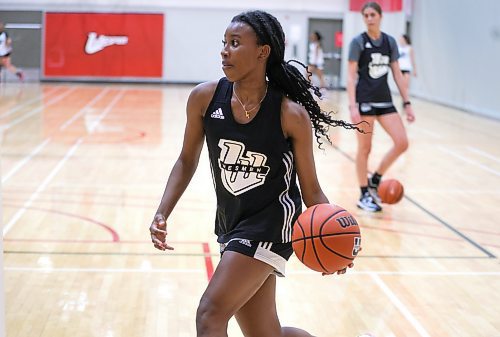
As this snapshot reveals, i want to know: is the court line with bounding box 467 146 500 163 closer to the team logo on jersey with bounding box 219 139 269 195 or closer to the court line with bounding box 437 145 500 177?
the court line with bounding box 437 145 500 177

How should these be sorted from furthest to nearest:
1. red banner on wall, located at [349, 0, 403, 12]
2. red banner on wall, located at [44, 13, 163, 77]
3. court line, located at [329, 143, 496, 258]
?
red banner on wall, located at [44, 13, 163, 77], red banner on wall, located at [349, 0, 403, 12], court line, located at [329, 143, 496, 258]

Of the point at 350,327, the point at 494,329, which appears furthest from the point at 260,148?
the point at 494,329

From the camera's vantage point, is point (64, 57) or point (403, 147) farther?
point (64, 57)

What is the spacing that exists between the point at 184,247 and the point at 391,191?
267 cm

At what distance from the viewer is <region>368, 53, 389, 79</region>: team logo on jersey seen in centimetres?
865

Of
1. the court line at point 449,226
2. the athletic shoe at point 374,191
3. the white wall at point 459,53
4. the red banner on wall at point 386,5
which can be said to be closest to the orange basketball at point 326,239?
the court line at point 449,226

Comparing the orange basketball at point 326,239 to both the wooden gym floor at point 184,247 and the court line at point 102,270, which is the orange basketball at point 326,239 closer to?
the wooden gym floor at point 184,247

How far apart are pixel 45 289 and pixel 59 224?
208 centimetres

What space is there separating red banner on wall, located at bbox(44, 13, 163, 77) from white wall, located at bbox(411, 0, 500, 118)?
28.1 feet

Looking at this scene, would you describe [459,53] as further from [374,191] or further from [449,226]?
[449,226]

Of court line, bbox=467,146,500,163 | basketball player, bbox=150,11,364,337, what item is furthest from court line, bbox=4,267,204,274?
court line, bbox=467,146,500,163

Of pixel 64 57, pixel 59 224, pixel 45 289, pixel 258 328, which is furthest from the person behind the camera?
pixel 64 57

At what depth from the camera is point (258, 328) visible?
11.8 feet

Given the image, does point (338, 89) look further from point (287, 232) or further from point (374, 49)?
point (287, 232)
